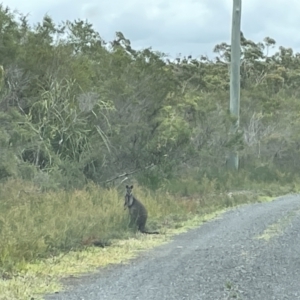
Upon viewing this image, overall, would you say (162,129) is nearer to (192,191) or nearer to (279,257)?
(192,191)

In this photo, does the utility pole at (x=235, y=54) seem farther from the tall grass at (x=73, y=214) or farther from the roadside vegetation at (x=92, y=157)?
the tall grass at (x=73, y=214)

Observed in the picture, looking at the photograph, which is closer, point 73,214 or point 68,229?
point 68,229

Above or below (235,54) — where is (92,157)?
below

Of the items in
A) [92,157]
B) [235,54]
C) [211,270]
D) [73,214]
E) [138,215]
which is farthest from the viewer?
[235,54]

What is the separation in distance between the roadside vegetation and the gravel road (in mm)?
617

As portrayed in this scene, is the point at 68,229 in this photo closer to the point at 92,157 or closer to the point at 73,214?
the point at 73,214

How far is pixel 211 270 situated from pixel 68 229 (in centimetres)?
321

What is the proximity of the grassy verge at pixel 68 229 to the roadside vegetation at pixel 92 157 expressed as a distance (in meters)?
0.03

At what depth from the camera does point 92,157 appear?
755 inches

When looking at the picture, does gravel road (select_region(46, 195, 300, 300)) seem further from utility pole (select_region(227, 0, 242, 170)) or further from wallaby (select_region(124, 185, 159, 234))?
utility pole (select_region(227, 0, 242, 170))

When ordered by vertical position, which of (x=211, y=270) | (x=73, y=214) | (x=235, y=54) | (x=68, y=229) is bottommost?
(x=211, y=270)

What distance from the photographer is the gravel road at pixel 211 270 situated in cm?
902

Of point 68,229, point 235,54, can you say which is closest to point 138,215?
point 68,229

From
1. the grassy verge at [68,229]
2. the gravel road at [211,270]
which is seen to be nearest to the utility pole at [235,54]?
the grassy verge at [68,229]
